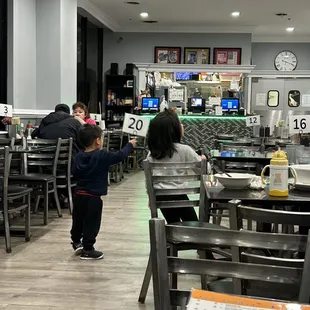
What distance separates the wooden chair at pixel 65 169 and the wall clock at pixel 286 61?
9.90m

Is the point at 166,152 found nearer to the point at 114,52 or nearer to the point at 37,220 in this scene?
the point at 37,220

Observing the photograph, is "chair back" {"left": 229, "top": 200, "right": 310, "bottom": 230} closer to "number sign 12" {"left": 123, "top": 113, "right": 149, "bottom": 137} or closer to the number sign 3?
"number sign 12" {"left": 123, "top": 113, "right": 149, "bottom": 137}

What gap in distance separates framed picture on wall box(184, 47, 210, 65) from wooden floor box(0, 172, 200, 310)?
8.19m

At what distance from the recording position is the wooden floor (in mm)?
3188

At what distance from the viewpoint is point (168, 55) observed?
1314 centimetres

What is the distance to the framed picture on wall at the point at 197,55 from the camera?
42.8 feet

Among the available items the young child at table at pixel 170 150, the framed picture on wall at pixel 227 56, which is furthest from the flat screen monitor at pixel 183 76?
the young child at table at pixel 170 150

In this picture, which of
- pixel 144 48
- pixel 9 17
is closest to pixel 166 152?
pixel 9 17

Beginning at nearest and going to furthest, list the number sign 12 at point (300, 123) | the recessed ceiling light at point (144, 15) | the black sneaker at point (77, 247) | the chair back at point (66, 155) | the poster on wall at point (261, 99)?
1. the black sneaker at point (77, 247)
2. the number sign 12 at point (300, 123)
3. the chair back at point (66, 155)
4. the recessed ceiling light at point (144, 15)
5. the poster on wall at point (261, 99)

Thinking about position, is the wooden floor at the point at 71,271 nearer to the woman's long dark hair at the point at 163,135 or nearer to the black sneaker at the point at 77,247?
the black sneaker at the point at 77,247

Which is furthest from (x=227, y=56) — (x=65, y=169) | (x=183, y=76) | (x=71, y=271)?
(x=71, y=271)

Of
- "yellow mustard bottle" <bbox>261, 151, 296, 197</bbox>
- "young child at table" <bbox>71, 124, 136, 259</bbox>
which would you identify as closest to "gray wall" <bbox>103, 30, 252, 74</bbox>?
"young child at table" <bbox>71, 124, 136, 259</bbox>

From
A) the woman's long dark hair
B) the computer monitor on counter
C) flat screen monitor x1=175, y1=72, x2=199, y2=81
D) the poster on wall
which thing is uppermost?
flat screen monitor x1=175, y1=72, x2=199, y2=81

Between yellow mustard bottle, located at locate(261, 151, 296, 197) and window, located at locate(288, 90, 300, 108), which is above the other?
window, located at locate(288, 90, 300, 108)
